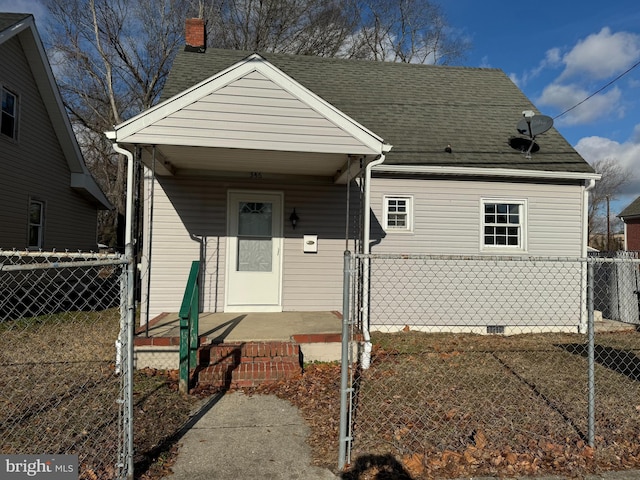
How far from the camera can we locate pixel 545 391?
185 inches

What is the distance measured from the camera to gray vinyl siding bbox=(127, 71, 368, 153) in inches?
206

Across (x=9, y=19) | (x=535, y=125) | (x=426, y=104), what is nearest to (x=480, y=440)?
(x=535, y=125)

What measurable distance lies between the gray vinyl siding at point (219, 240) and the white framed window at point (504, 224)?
2.67m

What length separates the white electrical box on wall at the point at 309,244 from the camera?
25.1ft

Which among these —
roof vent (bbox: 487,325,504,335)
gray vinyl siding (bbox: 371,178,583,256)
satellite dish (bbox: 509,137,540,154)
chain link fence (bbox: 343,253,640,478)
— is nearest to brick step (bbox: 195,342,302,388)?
chain link fence (bbox: 343,253,640,478)

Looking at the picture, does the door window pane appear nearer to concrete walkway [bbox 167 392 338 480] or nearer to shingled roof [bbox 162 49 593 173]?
shingled roof [bbox 162 49 593 173]

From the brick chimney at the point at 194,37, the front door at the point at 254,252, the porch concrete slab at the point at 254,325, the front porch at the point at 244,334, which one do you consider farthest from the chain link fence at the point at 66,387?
the brick chimney at the point at 194,37

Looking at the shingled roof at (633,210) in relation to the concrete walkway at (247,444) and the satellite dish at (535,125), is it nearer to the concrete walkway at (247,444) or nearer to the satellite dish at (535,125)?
the satellite dish at (535,125)

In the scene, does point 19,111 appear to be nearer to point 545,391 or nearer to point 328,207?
point 328,207

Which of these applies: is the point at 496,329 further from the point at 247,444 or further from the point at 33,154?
the point at 33,154

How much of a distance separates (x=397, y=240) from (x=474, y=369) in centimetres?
307

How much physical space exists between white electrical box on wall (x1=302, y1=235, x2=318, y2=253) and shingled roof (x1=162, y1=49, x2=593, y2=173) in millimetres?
2145

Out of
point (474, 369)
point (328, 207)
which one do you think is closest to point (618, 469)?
point (474, 369)

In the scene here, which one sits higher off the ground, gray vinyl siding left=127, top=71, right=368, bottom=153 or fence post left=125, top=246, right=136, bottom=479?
gray vinyl siding left=127, top=71, right=368, bottom=153
